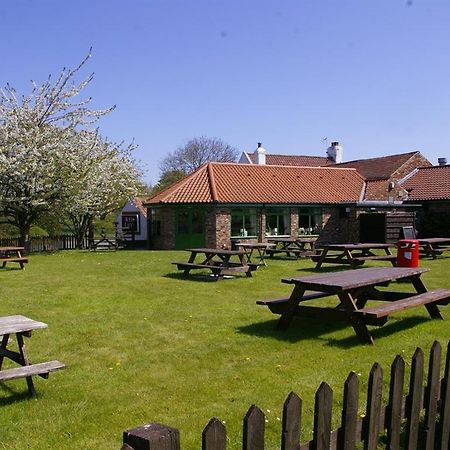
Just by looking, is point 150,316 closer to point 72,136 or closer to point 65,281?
point 65,281

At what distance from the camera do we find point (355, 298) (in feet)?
24.8

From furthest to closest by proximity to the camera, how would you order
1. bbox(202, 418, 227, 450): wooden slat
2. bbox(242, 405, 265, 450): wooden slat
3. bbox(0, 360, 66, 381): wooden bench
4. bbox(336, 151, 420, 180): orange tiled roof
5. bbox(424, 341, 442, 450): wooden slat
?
1. bbox(336, 151, 420, 180): orange tiled roof
2. bbox(0, 360, 66, 381): wooden bench
3. bbox(424, 341, 442, 450): wooden slat
4. bbox(242, 405, 265, 450): wooden slat
5. bbox(202, 418, 227, 450): wooden slat

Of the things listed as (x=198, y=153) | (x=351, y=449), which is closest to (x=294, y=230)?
(x=351, y=449)

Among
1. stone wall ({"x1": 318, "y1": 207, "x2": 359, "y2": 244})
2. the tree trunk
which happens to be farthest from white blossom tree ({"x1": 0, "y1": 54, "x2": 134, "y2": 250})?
stone wall ({"x1": 318, "y1": 207, "x2": 359, "y2": 244})

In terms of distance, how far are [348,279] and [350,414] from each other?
5002 millimetres

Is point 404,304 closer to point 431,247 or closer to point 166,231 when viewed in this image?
point 431,247

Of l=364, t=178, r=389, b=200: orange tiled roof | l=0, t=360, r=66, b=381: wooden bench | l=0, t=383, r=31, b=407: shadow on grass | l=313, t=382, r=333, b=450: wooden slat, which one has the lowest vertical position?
l=0, t=383, r=31, b=407: shadow on grass

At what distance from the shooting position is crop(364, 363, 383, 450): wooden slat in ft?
8.50

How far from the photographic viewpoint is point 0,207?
2402 centimetres

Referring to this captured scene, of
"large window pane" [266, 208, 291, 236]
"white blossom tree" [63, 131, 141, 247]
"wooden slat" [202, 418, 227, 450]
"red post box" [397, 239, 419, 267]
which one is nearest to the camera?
"wooden slat" [202, 418, 227, 450]

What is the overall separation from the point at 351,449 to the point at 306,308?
5.03 m

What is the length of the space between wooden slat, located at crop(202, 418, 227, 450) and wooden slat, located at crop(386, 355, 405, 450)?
3.88 ft

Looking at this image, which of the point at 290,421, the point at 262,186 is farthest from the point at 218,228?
the point at 290,421

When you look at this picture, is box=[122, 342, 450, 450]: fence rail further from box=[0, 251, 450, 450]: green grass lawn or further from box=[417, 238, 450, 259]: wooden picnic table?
box=[417, 238, 450, 259]: wooden picnic table
